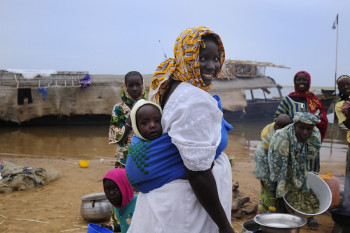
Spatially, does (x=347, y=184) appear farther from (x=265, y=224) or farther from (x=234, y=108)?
(x=234, y=108)

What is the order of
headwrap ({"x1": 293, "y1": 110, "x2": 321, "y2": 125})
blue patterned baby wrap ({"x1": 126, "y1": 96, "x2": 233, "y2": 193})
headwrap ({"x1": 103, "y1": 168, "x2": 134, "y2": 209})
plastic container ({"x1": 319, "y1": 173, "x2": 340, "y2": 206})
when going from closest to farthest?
1. blue patterned baby wrap ({"x1": 126, "y1": 96, "x2": 233, "y2": 193})
2. headwrap ({"x1": 103, "y1": 168, "x2": 134, "y2": 209})
3. headwrap ({"x1": 293, "y1": 110, "x2": 321, "y2": 125})
4. plastic container ({"x1": 319, "y1": 173, "x2": 340, "y2": 206})

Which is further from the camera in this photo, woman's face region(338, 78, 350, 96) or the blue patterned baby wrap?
woman's face region(338, 78, 350, 96)

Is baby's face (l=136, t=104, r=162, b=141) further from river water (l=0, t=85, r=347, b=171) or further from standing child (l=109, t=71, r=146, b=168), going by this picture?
river water (l=0, t=85, r=347, b=171)

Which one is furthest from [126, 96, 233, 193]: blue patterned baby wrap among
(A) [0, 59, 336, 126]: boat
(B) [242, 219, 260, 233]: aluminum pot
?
(A) [0, 59, 336, 126]: boat

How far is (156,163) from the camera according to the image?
1.49 metres

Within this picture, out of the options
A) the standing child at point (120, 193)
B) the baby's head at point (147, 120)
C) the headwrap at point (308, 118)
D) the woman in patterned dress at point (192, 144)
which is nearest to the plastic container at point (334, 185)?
the headwrap at point (308, 118)

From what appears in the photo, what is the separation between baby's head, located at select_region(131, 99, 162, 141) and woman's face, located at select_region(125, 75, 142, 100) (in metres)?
2.26

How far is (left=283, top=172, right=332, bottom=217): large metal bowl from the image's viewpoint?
3.51m

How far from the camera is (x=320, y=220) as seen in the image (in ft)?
14.1

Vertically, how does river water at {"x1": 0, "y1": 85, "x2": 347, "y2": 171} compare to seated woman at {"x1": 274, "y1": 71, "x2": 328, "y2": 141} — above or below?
below

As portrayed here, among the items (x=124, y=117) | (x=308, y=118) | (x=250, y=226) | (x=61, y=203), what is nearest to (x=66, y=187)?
(x=61, y=203)

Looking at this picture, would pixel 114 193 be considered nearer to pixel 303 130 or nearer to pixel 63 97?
pixel 303 130

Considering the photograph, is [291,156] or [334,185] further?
[334,185]

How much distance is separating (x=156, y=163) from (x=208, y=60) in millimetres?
542
